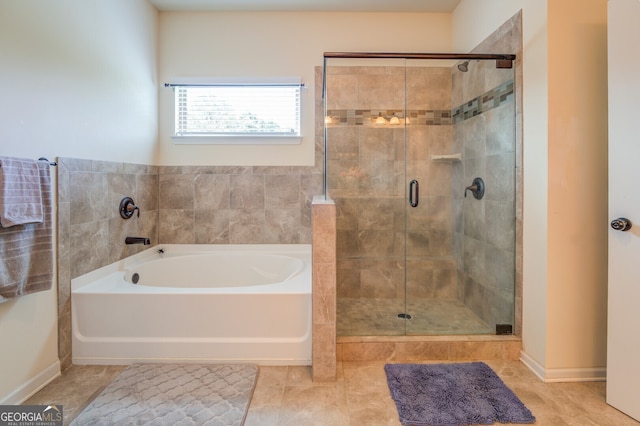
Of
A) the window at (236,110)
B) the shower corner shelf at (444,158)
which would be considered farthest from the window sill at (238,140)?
the shower corner shelf at (444,158)

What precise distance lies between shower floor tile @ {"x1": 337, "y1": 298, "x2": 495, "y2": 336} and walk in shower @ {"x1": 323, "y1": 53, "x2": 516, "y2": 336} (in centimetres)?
2

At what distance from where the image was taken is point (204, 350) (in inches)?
76.3

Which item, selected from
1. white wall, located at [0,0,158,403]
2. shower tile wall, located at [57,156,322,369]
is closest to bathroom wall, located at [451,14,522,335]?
shower tile wall, located at [57,156,322,369]

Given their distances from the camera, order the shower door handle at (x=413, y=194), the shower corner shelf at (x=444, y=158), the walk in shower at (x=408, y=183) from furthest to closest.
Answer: the shower corner shelf at (x=444, y=158), the shower door handle at (x=413, y=194), the walk in shower at (x=408, y=183)

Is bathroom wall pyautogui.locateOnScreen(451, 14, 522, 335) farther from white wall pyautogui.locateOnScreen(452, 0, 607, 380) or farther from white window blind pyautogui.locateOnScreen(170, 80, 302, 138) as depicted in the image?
white window blind pyautogui.locateOnScreen(170, 80, 302, 138)

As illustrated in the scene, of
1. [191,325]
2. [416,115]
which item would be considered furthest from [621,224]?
[191,325]

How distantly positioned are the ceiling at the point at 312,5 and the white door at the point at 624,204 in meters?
1.68

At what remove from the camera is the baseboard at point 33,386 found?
5.13ft

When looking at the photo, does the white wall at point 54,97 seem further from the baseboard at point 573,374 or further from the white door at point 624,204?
the white door at point 624,204

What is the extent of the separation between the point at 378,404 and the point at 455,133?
87.2 inches

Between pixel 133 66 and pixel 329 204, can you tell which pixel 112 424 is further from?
pixel 133 66

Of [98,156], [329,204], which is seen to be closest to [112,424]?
[329,204]

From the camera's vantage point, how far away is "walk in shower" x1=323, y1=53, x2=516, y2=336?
2.55 metres

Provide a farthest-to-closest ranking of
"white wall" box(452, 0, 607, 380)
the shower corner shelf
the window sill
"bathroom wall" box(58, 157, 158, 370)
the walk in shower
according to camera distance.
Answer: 1. the window sill
2. the shower corner shelf
3. the walk in shower
4. "bathroom wall" box(58, 157, 158, 370)
5. "white wall" box(452, 0, 607, 380)
